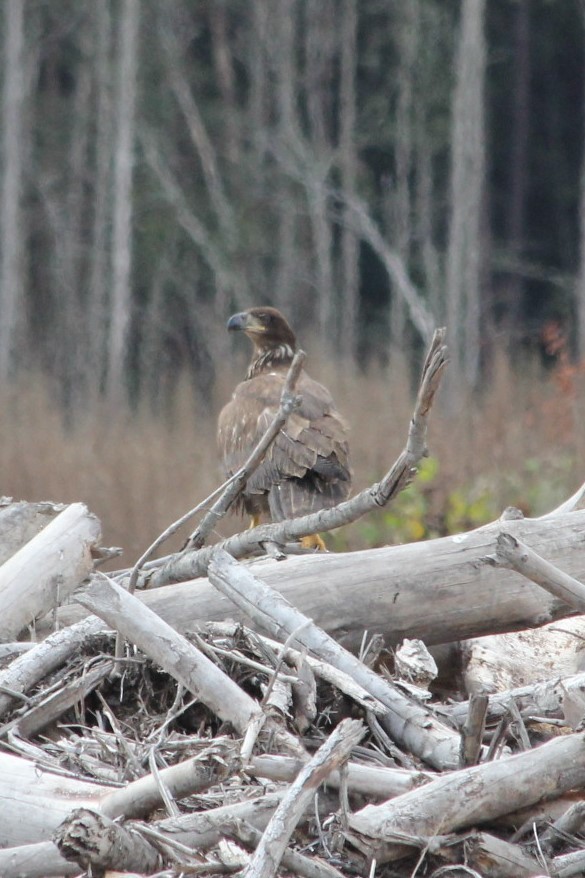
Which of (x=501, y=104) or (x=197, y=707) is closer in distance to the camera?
(x=197, y=707)

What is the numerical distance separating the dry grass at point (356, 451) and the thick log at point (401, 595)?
5.22 m

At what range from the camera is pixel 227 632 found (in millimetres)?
3406

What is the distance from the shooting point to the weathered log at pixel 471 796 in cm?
270

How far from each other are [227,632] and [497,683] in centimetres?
75

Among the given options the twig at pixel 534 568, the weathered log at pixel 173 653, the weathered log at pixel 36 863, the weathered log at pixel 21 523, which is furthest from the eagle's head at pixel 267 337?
the weathered log at pixel 36 863

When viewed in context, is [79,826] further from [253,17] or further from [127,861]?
[253,17]

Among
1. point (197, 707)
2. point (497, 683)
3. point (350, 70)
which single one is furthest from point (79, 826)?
point (350, 70)

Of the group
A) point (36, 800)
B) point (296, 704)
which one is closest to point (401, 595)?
point (296, 704)

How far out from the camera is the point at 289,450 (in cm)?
696

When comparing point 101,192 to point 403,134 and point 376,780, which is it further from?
point 376,780

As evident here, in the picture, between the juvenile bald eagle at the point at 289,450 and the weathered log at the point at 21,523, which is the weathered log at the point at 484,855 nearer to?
the weathered log at the point at 21,523

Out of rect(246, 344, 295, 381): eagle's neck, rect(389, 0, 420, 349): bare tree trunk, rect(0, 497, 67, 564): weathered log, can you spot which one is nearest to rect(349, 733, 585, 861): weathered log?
rect(0, 497, 67, 564): weathered log

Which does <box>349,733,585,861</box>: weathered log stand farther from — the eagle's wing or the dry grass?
the dry grass

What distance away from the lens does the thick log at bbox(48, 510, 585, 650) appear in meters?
3.72
